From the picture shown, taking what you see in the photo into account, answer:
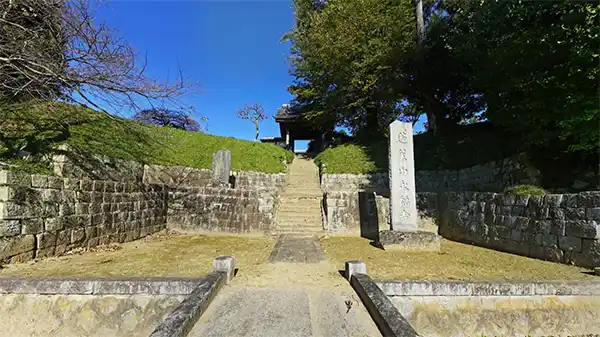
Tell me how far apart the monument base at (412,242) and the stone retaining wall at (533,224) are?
140cm

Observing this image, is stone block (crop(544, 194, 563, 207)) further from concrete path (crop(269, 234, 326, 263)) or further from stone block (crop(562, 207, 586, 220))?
concrete path (crop(269, 234, 326, 263))

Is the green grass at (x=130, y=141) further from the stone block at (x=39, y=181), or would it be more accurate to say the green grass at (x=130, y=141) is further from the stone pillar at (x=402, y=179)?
the stone pillar at (x=402, y=179)

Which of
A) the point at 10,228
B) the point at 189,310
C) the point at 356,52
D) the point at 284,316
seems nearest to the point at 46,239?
the point at 10,228

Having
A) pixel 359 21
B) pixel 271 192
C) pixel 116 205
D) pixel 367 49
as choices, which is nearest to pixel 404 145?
pixel 271 192

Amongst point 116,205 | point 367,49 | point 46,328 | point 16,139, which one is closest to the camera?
point 46,328

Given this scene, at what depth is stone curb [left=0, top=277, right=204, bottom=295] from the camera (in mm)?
3602

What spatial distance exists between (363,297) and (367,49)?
16234mm

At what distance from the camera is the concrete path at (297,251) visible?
18.8ft

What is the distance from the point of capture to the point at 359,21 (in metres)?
17.0

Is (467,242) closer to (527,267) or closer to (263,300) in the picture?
(527,267)

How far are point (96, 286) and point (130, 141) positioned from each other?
9261 mm

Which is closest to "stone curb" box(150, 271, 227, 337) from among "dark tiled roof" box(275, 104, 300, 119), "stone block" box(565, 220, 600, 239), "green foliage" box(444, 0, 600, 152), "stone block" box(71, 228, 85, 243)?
"stone block" box(71, 228, 85, 243)

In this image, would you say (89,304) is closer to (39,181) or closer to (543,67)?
(39,181)

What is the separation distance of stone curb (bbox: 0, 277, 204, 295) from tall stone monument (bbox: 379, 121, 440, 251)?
4930 millimetres
